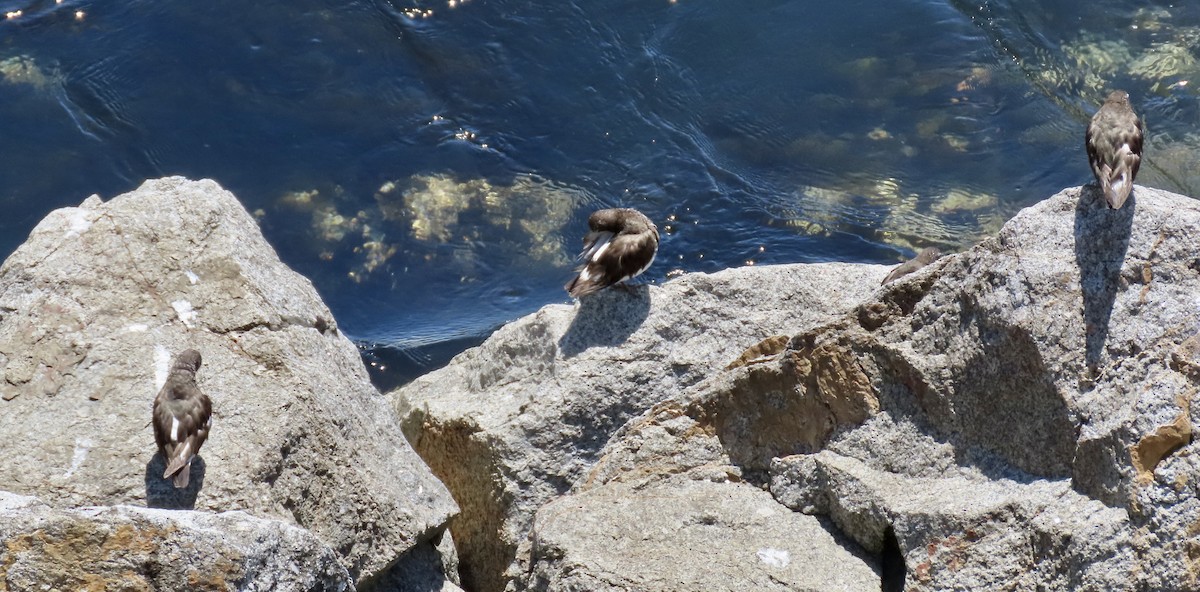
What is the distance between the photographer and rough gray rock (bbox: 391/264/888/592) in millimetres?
6234

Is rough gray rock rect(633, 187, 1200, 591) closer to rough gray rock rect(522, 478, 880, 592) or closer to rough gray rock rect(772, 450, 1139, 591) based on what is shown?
rough gray rock rect(772, 450, 1139, 591)

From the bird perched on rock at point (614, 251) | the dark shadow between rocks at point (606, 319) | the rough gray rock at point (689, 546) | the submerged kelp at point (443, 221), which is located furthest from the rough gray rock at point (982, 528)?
the submerged kelp at point (443, 221)

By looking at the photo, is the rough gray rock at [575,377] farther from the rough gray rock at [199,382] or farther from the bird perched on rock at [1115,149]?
the bird perched on rock at [1115,149]

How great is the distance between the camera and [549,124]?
1236 centimetres

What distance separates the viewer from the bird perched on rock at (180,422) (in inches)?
196

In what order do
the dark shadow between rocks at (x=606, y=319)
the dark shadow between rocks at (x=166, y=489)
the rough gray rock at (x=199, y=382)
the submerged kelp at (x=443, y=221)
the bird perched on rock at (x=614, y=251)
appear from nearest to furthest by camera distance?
the dark shadow between rocks at (x=166, y=489) < the rough gray rock at (x=199, y=382) < the dark shadow between rocks at (x=606, y=319) < the bird perched on rock at (x=614, y=251) < the submerged kelp at (x=443, y=221)

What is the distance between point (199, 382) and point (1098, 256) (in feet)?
13.0

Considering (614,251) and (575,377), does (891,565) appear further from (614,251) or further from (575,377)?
(614,251)

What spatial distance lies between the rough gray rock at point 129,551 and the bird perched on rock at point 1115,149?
145 inches

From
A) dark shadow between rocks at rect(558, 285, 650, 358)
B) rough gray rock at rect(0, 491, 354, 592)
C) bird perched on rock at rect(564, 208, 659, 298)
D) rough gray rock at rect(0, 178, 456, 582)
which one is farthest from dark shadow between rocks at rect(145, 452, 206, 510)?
bird perched on rock at rect(564, 208, 659, 298)

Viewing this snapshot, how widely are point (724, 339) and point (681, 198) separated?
17.2 feet

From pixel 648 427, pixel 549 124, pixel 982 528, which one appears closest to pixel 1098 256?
pixel 982 528

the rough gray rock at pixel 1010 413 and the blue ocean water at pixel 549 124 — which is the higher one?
the rough gray rock at pixel 1010 413

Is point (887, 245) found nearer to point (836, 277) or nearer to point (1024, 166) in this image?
point (1024, 166)
